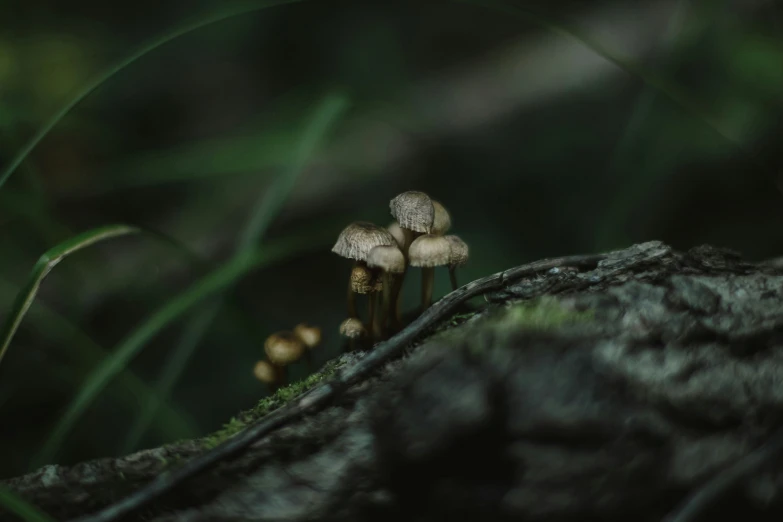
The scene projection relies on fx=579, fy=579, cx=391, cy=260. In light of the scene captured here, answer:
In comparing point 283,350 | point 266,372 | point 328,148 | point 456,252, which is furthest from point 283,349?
point 328,148

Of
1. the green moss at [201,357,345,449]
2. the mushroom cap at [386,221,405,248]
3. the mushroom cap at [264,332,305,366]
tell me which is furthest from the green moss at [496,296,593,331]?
the mushroom cap at [264,332,305,366]

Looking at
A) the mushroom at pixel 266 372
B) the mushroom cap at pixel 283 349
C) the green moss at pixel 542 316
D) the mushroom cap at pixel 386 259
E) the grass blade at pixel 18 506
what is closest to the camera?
the grass blade at pixel 18 506

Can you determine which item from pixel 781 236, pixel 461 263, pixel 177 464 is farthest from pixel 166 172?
pixel 781 236

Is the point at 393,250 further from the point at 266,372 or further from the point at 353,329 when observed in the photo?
the point at 266,372

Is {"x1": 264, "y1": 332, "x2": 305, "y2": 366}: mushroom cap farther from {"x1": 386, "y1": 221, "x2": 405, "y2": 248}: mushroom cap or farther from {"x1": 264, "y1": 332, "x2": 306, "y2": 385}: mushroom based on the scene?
{"x1": 386, "y1": 221, "x2": 405, "y2": 248}: mushroom cap

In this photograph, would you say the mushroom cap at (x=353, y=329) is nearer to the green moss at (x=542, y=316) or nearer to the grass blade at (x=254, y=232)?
the grass blade at (x=254, y=232)

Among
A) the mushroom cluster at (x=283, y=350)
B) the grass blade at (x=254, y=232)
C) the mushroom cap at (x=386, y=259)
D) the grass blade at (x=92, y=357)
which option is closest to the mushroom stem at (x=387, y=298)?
the mushroom cap at (x=386, y=259)
